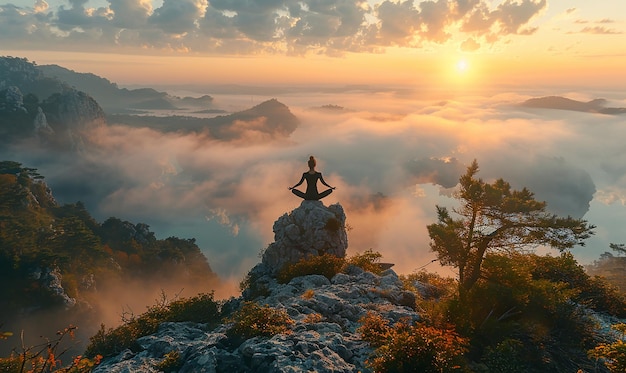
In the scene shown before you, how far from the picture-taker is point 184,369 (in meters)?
11.5

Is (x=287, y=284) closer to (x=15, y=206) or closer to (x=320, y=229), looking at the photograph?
(x=320, y=229)

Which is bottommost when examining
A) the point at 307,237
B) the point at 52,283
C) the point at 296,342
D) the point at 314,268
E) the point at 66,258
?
the point at 52,283

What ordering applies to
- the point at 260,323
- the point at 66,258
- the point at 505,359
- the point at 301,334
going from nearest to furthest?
the point at 505,359
the point at 301,334
the point at 260,323
the point at 66,258

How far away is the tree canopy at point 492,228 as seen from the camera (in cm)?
1715

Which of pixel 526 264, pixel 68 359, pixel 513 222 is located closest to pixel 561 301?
pixel 526 264

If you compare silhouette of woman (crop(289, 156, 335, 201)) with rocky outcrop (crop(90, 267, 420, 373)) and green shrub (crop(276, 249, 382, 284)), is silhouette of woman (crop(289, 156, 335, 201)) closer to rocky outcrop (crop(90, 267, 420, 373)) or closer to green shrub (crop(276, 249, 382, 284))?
green shrub (crop(276, 249, 382, 284))

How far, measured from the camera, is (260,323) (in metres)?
13.5

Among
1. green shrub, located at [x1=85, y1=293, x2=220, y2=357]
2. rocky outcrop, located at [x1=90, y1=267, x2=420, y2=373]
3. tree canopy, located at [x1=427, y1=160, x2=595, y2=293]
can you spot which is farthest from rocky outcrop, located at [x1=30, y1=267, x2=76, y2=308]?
tree canopy, located at [x1=427, y1=160, x2=595, y2=293]

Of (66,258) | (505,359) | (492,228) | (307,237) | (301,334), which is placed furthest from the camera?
(66,258)

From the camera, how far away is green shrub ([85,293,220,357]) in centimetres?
1550

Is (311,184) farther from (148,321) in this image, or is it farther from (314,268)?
(148,321)

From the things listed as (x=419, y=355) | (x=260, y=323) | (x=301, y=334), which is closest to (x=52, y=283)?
(x=260, y=323)

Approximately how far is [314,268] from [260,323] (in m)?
8.86

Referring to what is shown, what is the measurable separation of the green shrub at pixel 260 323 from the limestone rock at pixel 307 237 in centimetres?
1051
